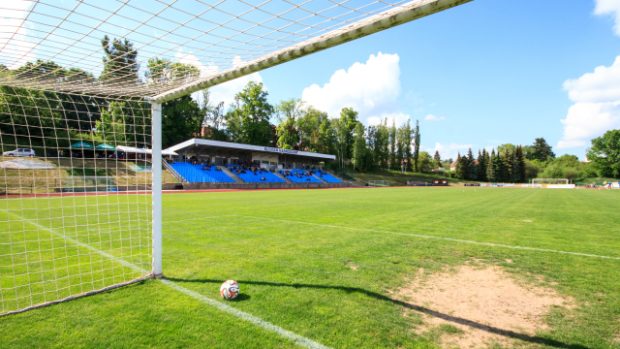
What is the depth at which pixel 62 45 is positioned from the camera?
3348 mm

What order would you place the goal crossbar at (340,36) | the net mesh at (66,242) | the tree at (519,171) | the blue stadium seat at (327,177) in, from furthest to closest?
the tree at (519,171)
the blue stadium seat at (327,177)
the net mesh at (66,242)
the goal crossbar at (340,36)

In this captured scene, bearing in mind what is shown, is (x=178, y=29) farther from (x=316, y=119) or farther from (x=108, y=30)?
(x=316, y=119)

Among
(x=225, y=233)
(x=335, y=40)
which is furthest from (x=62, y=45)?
(x=225, y=233)

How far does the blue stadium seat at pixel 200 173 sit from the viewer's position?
33188mm

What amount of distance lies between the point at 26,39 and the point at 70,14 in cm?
90

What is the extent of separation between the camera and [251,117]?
57.5 meters

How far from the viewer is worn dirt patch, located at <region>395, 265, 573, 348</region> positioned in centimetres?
285

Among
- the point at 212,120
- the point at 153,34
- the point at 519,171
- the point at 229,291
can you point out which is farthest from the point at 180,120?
the point at 519,171

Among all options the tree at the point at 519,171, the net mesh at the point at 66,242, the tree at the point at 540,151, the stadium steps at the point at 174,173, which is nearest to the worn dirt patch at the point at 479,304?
the net mesh at the point at 66,242

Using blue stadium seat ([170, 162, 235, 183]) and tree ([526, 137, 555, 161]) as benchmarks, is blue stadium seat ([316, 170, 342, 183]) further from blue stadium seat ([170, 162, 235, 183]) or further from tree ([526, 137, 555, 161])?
tree ([526, 137, 555, 161])

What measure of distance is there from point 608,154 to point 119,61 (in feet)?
352

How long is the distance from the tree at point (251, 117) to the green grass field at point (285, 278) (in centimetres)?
4981

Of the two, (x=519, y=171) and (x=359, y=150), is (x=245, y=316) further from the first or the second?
(x=519, y=171)

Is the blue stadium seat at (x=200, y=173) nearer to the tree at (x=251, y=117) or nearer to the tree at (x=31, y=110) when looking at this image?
the tree at (x=251, y=117)
